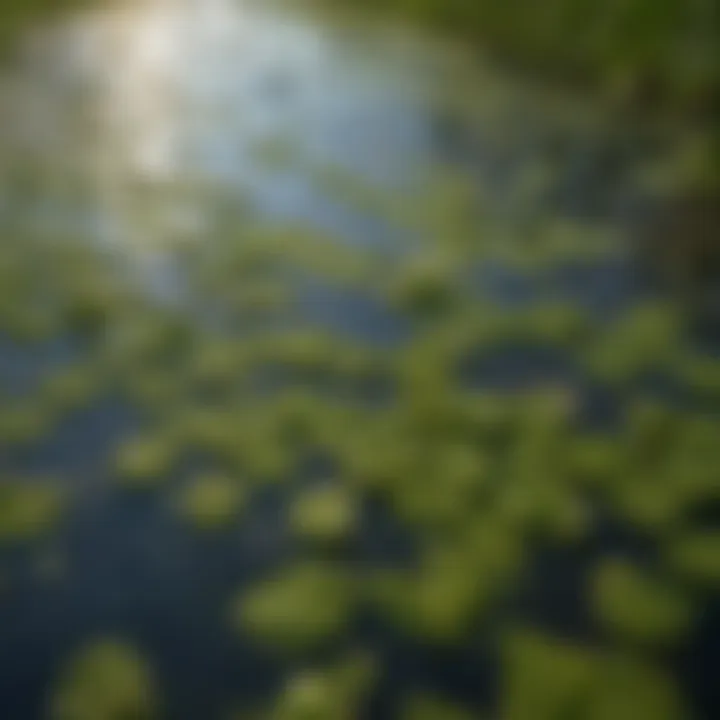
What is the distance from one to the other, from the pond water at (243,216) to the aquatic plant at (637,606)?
0.05m

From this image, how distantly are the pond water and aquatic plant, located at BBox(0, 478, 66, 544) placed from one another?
1.9 inches

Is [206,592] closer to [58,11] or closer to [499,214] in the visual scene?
[499,214]

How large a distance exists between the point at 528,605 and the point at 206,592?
0.81 metres

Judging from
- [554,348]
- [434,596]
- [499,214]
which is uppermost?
[499,214]

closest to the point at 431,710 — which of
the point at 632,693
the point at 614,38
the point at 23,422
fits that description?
the point at 632,693

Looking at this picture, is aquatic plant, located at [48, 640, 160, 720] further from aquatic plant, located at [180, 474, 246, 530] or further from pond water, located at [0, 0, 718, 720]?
aquatic plant, located at [180, 474, 246, 530]

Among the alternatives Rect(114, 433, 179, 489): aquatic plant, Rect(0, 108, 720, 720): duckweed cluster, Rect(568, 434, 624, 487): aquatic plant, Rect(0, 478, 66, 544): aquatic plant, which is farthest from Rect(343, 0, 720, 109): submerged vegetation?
Rect(0, 478, 66, 544): aquatic plant

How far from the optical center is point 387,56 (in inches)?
247

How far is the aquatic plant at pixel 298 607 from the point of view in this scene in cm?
267

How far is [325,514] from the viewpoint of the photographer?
9.84 feet

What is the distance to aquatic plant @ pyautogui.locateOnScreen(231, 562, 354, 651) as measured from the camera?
2670 millimetres

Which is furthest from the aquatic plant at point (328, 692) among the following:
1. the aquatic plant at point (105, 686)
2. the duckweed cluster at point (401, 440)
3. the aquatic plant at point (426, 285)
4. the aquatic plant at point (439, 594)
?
the aquatic plant at point (426, 285)

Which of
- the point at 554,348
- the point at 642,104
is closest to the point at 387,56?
the point at 642,104

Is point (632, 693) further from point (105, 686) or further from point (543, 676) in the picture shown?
point (105, 686)
